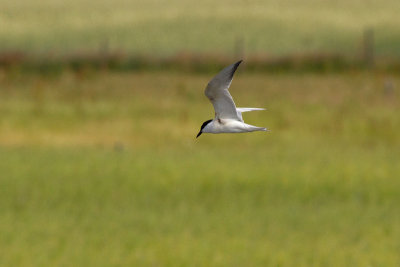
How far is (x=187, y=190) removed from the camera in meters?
28.7

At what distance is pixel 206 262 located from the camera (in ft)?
67.7

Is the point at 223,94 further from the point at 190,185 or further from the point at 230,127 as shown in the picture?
the point at 190,185

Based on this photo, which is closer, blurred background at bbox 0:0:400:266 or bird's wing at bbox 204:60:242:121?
bird's wing at bbox 204:60:242:121

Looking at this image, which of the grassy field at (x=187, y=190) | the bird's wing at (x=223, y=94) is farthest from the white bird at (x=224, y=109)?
the grassy field at (x=187, y=190)

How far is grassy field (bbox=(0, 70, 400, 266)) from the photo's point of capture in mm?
21719

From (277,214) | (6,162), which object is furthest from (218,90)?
(6,162)

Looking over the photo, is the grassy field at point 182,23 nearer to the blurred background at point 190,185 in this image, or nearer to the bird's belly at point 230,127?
the blurred background at point 190,185

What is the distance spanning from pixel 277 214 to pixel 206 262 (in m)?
6.13

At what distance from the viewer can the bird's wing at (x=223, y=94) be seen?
1.79 metres

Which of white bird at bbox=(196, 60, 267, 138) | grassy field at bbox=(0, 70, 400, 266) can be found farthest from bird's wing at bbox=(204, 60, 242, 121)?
grassy field at bbox=(0, 70, 400, 266)

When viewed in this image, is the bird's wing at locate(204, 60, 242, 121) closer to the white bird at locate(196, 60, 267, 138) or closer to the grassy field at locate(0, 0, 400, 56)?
the white bird at locate(196, 60, 267, 138)

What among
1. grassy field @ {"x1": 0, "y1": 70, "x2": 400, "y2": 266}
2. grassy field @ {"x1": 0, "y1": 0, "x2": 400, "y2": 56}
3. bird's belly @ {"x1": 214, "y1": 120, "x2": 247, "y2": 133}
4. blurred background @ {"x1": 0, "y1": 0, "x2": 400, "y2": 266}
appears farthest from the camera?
grassy field @ {"x1": 0, "y1": 0, "x2": 400, "y2": 56}

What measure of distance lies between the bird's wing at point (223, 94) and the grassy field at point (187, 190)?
15051mm

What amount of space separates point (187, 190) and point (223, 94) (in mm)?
26919
